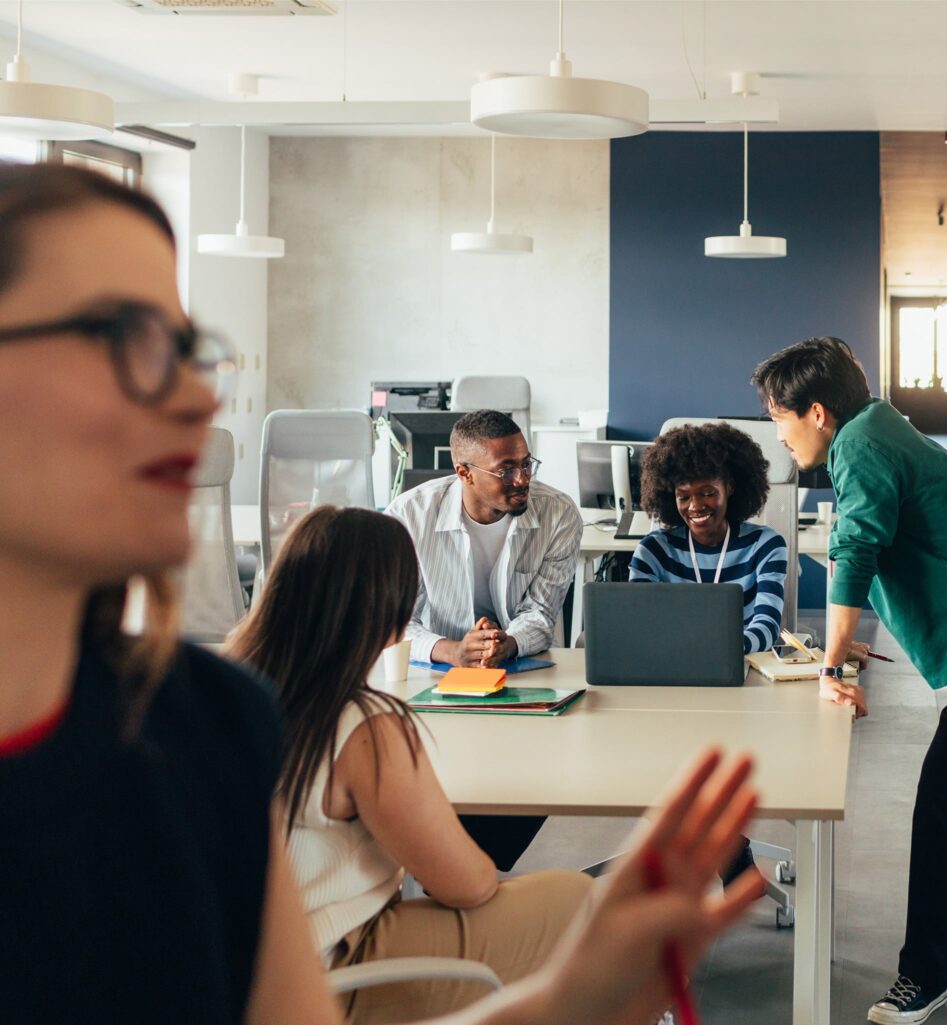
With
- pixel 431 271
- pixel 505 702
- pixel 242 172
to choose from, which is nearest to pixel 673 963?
pixel 505 702

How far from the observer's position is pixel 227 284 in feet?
32.8

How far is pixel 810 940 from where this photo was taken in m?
2.35

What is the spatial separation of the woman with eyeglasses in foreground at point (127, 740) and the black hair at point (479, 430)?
275 centimetres

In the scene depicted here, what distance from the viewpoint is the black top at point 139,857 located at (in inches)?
25.7

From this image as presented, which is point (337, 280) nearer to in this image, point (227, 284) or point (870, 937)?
point (227, 284)

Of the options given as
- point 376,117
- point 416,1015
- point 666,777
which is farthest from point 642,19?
point 416,1015

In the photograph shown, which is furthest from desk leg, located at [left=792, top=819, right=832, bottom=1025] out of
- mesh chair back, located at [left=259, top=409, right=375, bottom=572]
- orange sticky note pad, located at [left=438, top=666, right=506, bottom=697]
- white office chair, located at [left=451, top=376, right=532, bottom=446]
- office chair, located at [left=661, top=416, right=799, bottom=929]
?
white office chair, located at [left=451, top=376, right=532, bottom=446]

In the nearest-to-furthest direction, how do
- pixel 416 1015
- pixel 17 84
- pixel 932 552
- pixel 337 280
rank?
pixel 416 1015 < pixel 932 552 < pixel 17 84 < pixel 337 280

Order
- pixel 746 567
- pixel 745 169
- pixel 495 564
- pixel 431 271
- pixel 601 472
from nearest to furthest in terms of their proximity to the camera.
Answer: pixel 746 567
pixel 495 564
pixel 601 472
pixel 745 169
pixel 431 271

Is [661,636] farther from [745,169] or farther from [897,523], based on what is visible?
[745,169]

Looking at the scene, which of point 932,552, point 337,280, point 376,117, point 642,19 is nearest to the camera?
point 932,552

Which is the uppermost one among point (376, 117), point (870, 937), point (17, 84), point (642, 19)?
point (642, 19)

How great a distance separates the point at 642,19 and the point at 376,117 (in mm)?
1724

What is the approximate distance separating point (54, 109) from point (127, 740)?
11.9 ft
